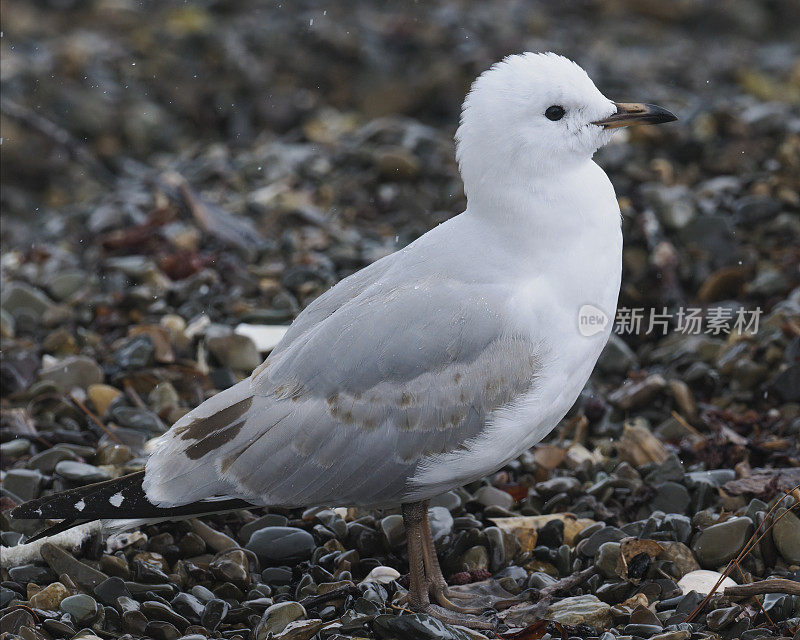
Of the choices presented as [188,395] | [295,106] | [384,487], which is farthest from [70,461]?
[295,106]

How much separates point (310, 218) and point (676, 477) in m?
3.23

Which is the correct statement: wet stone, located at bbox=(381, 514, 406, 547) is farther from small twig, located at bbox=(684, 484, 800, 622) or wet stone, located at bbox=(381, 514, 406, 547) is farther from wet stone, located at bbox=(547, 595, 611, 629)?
small twig, located at bbox=(684, 484, 800, 622)

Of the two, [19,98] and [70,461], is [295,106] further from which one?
[70,461]

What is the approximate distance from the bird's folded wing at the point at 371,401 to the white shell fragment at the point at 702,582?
98 centimetres

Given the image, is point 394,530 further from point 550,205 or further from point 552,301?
point 550,205

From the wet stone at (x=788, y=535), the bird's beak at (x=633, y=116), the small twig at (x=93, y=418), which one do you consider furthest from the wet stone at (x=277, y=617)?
the bird's beak at (x=633, y=116)

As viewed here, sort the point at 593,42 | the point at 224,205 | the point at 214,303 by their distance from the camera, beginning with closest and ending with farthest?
the point at 214,303
the point at 224,205
the point at 593,42

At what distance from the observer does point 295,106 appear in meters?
9.36

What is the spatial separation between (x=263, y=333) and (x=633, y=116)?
2438 millimetres

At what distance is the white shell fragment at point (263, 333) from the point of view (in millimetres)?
5559

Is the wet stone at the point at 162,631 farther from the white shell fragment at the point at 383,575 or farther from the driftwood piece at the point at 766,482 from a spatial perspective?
the driftwood piece at the point at 766,482

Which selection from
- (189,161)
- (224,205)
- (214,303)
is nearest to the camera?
(214,303)

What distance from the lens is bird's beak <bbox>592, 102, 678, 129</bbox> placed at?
3.90 metres

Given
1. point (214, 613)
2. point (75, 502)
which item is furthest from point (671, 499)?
point (75, 502)
